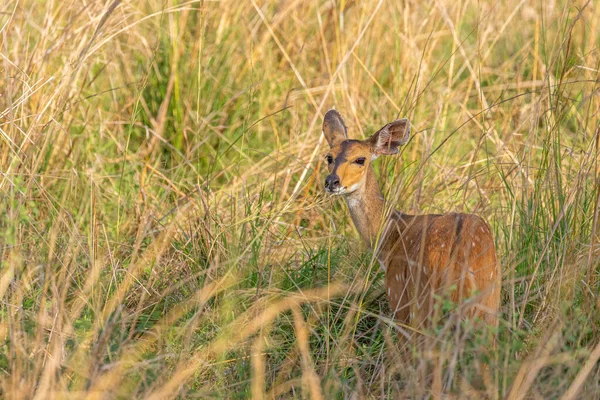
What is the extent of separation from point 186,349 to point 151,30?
3.97 meters

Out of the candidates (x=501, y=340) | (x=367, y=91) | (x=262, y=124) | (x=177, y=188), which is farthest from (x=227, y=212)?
(x=501, y=340)

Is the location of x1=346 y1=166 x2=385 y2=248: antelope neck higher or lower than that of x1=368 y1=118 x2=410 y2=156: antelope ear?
lower

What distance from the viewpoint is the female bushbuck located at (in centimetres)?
401

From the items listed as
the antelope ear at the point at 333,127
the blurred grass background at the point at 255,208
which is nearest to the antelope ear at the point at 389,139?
the blurred grass background at the point at 255,208

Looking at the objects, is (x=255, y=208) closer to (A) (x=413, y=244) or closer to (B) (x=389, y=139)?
(B) (x=389, y=139)

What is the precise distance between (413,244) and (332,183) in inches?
20.3

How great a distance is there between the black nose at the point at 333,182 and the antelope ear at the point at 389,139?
14.9 inches

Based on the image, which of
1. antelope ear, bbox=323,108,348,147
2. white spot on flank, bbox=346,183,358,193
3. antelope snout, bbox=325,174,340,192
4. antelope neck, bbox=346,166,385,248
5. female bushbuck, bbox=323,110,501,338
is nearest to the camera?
female bushbuck, bbox=323,110,501,338

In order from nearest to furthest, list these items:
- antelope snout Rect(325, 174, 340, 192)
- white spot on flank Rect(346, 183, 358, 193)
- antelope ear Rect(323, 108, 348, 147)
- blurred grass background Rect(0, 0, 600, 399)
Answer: blurred grass background Rect(0, 0, 600, 399) → antelope snout Rect(325, 174, 340, 192) → white spot on flank Rect(346, 183, 358, 193) → antelope ear Rect(323, 108, 348, 147)

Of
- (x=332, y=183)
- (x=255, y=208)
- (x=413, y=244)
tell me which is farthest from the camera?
(x=255, y=208)

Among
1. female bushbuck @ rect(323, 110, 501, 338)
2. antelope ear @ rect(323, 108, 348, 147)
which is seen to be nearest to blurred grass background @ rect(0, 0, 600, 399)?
female bushbuck @ rect(323, 110, 501, 338)

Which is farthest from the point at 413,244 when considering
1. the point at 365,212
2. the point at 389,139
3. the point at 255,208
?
the point at 255,208

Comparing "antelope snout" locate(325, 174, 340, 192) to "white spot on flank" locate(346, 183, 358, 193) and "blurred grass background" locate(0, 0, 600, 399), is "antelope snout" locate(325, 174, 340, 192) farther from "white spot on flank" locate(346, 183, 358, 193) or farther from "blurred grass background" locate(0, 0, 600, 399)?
"blurred grass background" locate(0, 0, 600, 399)

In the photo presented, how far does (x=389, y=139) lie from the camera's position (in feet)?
16.5
